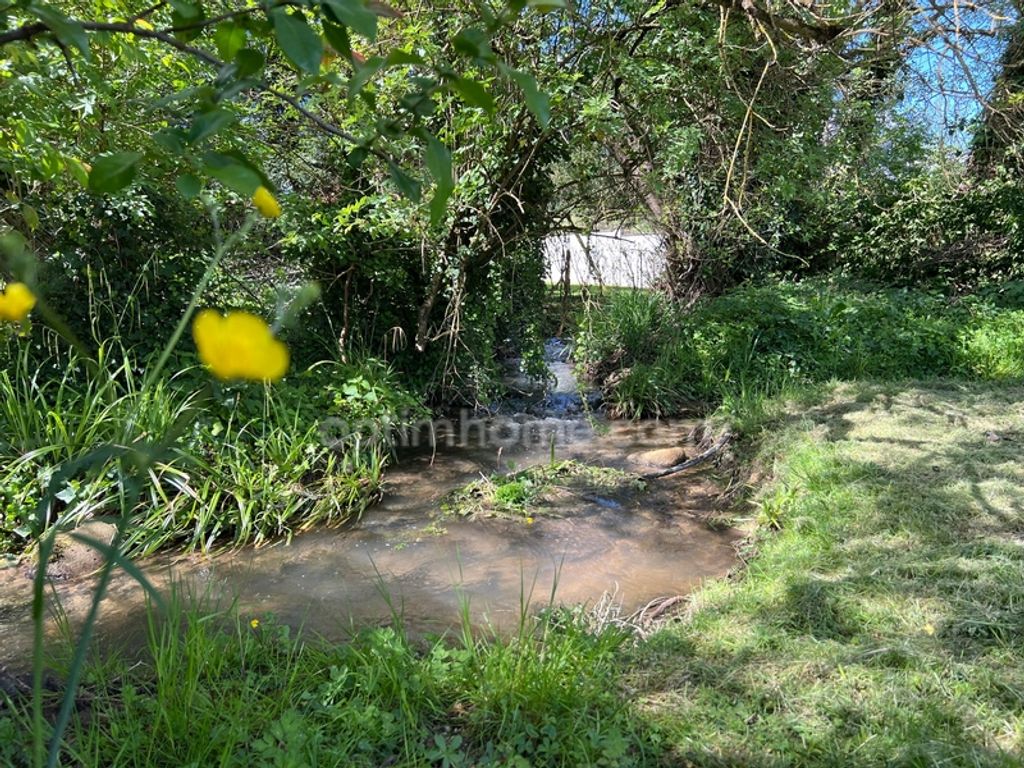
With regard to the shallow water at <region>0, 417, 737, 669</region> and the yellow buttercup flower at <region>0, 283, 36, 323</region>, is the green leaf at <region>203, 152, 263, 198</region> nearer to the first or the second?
the yellow buttercup flower at <region>0, 283, 36, 323</region>

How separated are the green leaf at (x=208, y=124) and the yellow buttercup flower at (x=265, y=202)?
7 centimetres

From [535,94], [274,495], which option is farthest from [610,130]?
[535,94]

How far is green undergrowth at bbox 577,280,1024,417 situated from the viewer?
18.4 feet

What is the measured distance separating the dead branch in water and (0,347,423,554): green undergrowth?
1.81 m

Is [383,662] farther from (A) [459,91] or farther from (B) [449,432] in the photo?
(B) [449,432]

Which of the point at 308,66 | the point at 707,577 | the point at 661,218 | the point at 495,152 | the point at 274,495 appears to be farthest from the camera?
the point at 661,218

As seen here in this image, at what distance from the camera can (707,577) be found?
3.12 meters

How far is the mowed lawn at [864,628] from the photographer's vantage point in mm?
1674

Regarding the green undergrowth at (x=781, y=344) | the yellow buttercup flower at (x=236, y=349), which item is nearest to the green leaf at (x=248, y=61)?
the yellow buttercup flower at (x=236, y=349)

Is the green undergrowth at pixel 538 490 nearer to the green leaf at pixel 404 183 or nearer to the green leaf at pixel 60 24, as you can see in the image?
the green leaf at pixel 404 183

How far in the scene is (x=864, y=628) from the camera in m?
2.18

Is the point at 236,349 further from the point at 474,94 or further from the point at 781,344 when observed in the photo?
the point at 781,344

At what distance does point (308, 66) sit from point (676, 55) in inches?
160

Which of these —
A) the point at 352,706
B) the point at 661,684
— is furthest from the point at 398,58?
the point at 661,684
